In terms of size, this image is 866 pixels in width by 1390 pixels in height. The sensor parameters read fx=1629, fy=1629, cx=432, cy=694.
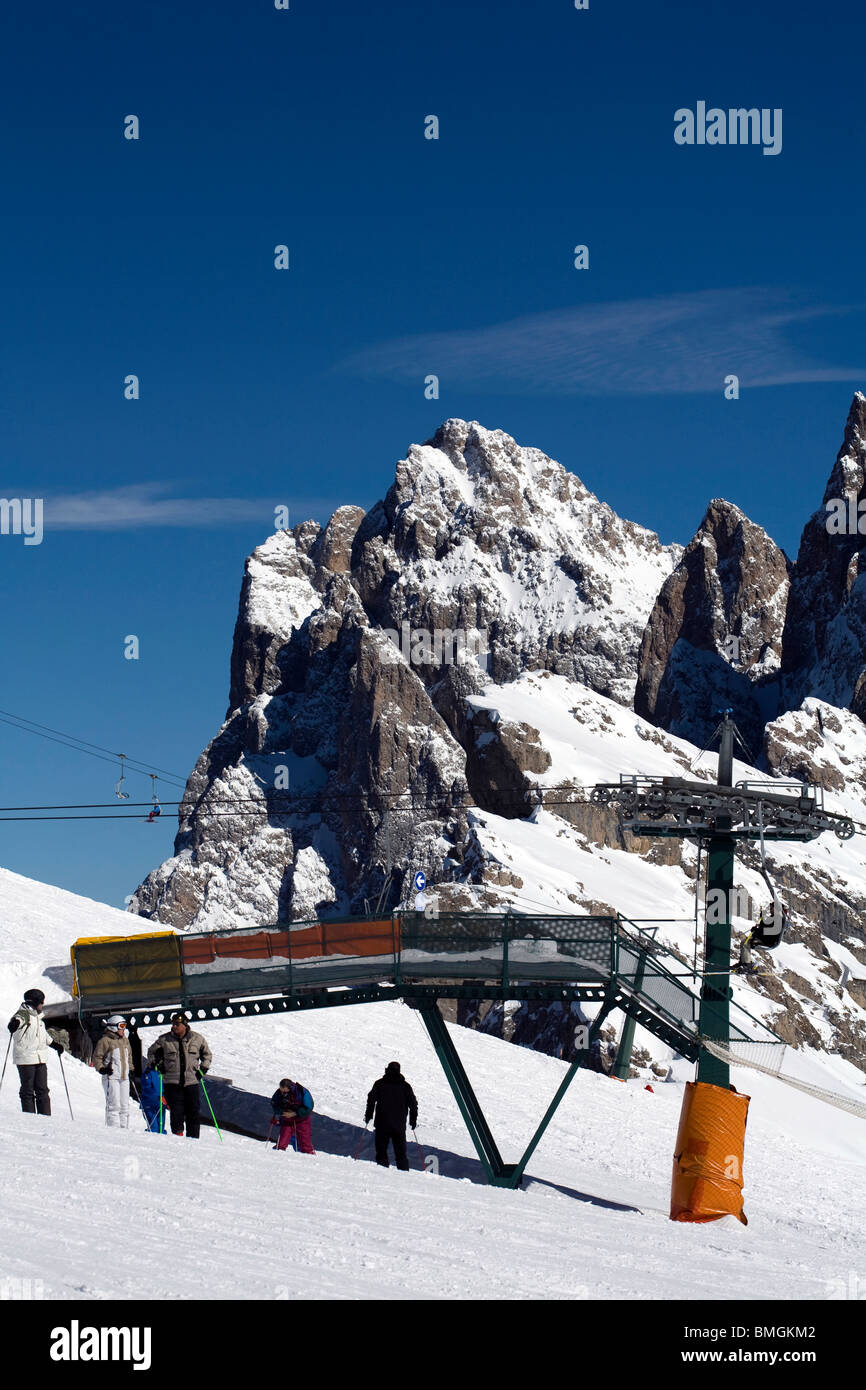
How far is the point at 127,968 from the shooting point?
30672mm

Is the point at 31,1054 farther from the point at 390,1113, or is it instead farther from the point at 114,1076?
the point at 390,1113

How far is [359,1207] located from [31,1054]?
21.3ft

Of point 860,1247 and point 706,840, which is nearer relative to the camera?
point 860,1247

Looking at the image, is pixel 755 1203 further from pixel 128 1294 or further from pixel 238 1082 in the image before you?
pixel 128 1294

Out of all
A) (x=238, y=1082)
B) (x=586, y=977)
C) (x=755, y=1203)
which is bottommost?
(x=755, y=1203)

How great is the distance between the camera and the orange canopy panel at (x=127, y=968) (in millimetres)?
30562

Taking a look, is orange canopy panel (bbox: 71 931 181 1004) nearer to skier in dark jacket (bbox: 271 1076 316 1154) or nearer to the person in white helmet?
skier in dark jacket (bbox: 271 1076 316 1154)

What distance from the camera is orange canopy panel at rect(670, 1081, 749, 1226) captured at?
929 inches

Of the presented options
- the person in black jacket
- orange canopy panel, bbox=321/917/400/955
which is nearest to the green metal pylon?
orange canopy panel, bbox=321/917/400/955

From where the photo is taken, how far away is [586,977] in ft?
100

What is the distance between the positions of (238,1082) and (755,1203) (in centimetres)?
1064

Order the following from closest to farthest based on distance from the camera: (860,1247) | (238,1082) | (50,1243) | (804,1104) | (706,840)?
(50,1243), (860,1247), (238,1082), (706,840), (804,1104)

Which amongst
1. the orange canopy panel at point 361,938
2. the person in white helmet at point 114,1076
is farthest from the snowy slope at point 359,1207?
the orange canopy panel at point 361,938
